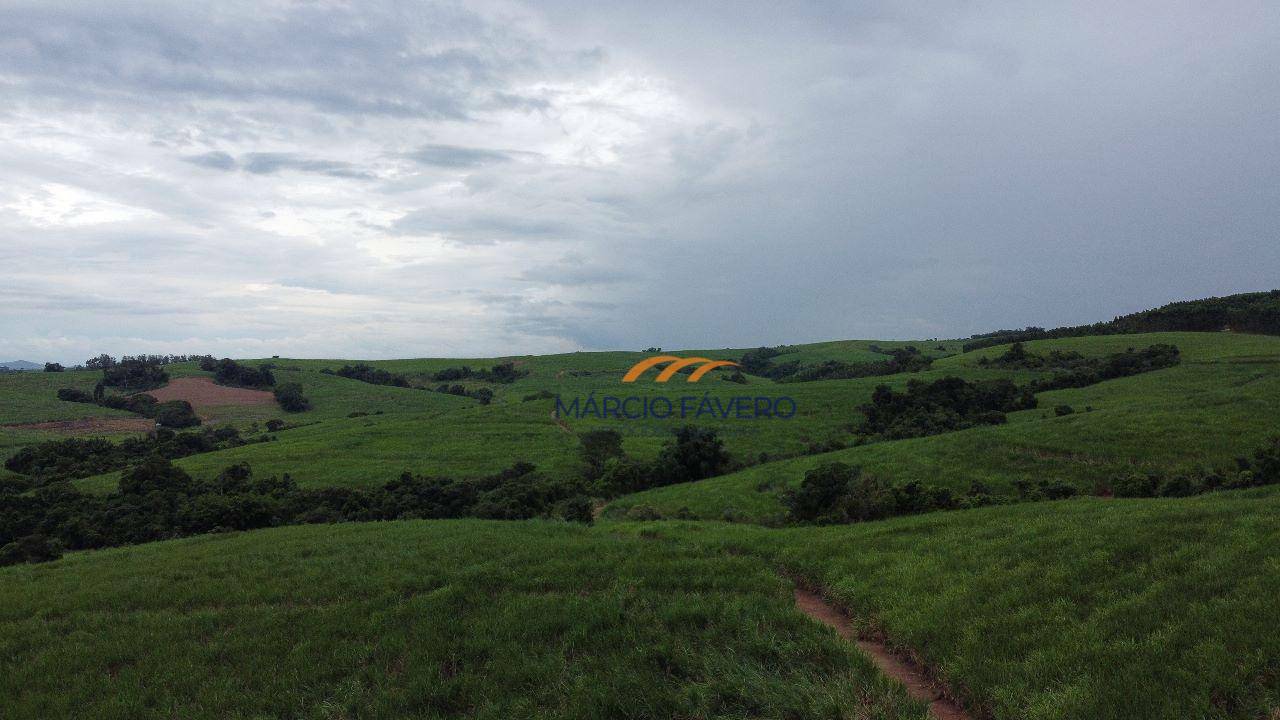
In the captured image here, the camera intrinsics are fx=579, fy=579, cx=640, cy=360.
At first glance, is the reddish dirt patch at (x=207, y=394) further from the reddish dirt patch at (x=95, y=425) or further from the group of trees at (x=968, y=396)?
the group of trees at (x=968, y=396)

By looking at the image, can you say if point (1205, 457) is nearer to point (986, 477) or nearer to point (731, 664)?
point (986, 477)

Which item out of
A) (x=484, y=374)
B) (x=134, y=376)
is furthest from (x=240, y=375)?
(x=484, y=374)

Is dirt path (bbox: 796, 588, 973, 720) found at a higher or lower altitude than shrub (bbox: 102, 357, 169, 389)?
lower

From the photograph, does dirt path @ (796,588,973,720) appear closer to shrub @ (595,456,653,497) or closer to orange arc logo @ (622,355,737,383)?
shrub @ (595,456,653,497)

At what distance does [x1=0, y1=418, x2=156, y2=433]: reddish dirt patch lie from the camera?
80750 mm

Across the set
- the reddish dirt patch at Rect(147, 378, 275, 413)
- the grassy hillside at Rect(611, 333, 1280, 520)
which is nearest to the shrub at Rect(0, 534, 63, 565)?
the grassy hillside at Rect(611, 333, 1280, 520)

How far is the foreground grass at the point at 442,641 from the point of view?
8273 mm

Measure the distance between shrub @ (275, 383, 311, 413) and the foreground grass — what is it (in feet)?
318

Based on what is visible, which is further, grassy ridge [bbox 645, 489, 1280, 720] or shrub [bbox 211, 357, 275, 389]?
shrub [bbox 211, 357, 275, 389]

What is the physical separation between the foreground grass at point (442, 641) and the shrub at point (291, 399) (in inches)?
3820

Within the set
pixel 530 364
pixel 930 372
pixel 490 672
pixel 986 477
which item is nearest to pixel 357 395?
pixel 530 364

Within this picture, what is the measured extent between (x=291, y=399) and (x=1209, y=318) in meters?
155

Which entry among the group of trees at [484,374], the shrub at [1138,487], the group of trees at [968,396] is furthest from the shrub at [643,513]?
the group of trees at [484,374]

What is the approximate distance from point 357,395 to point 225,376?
3309cm
